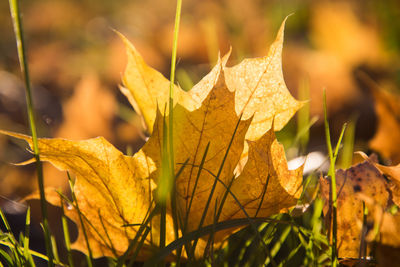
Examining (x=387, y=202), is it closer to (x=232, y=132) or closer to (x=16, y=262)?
(x=232, y=132)

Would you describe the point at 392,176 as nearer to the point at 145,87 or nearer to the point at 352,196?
the point at 352,196

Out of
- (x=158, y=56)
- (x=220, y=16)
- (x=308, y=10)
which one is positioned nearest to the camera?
(x=158, y=56)

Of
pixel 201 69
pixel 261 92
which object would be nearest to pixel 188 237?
pixel 261 92

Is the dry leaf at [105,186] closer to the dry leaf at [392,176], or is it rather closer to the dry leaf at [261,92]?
the dry leaf at [261,92]

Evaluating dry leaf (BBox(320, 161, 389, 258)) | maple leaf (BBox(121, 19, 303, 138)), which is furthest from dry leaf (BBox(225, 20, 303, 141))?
dry leaf (BBox(320, 161, 389, 258))

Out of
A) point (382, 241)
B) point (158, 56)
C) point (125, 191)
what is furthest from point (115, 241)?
point (158, 56)
